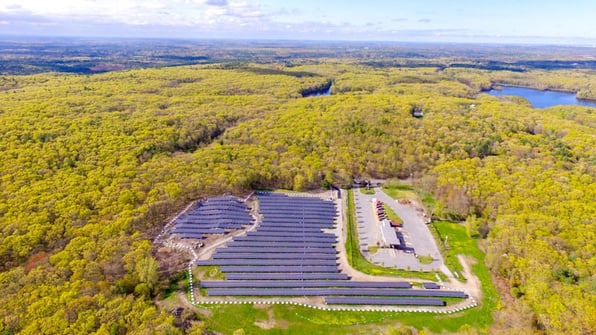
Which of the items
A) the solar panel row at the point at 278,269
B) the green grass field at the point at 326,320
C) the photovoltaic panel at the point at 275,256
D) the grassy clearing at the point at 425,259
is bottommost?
the green grass field at the point at 326,320

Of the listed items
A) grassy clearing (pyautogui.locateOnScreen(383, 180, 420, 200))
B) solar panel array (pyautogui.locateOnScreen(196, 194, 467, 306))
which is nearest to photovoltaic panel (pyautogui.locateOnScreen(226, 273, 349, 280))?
solar panel array (pyautogui.locateOnScreen(196, 194, 467, 306))

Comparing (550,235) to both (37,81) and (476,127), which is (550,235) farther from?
(37,81)

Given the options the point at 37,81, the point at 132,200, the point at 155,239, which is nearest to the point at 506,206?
the point at 155,239

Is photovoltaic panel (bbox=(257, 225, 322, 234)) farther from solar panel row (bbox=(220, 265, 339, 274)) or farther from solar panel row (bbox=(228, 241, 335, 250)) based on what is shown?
solar panel row (bbox=(220, 265, 339, 274))

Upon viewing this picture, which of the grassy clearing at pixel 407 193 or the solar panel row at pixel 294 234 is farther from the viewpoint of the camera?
the grassy clearing at pixel 407 193

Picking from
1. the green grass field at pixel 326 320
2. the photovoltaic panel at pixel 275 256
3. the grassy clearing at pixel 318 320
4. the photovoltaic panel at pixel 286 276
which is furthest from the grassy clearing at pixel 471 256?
the photovoltaic panel at pixel 275 256

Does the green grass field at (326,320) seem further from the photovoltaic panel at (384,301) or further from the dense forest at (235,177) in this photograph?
the dense forest at (235,177)

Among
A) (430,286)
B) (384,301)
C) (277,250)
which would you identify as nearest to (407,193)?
(430,286)
